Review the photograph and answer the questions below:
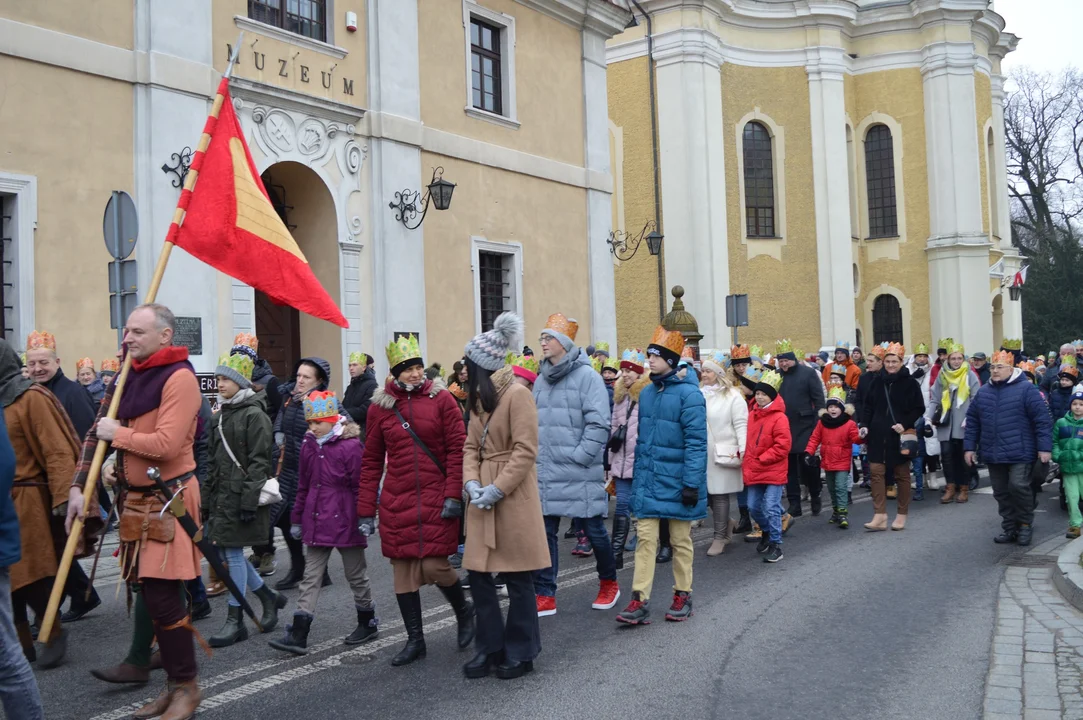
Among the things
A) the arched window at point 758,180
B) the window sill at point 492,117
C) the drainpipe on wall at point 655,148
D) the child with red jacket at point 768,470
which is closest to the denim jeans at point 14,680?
the child with red jacket at point 768,470

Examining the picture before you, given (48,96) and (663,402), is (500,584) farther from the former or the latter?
(48,96)

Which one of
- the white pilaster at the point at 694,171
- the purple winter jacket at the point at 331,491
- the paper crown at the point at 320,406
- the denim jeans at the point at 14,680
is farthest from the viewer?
the white pilaster at the point at 694,171

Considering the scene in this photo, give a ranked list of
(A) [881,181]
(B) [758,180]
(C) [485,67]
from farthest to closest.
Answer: (A) [881,181]
(B) [758,180]
(C) [485,67]

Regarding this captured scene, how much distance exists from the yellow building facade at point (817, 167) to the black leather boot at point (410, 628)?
81.3 ft

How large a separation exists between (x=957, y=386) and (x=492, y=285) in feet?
26.6

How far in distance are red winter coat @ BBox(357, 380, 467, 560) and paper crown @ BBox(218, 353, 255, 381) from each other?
1620mm

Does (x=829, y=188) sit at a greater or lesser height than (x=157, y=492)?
greater

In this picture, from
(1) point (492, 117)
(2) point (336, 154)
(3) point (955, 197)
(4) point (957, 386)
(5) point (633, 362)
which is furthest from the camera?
(3) point (955, 197)

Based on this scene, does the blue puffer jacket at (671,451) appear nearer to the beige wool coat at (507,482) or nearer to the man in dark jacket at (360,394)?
the beige wool coat at (507,482)

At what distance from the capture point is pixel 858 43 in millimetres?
36125

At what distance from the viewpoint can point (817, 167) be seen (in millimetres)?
33812

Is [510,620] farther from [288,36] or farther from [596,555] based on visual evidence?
[288,36]

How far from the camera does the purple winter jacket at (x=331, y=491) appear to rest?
6.36 m

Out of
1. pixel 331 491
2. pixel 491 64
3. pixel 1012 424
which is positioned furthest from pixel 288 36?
pixel 1012 424
